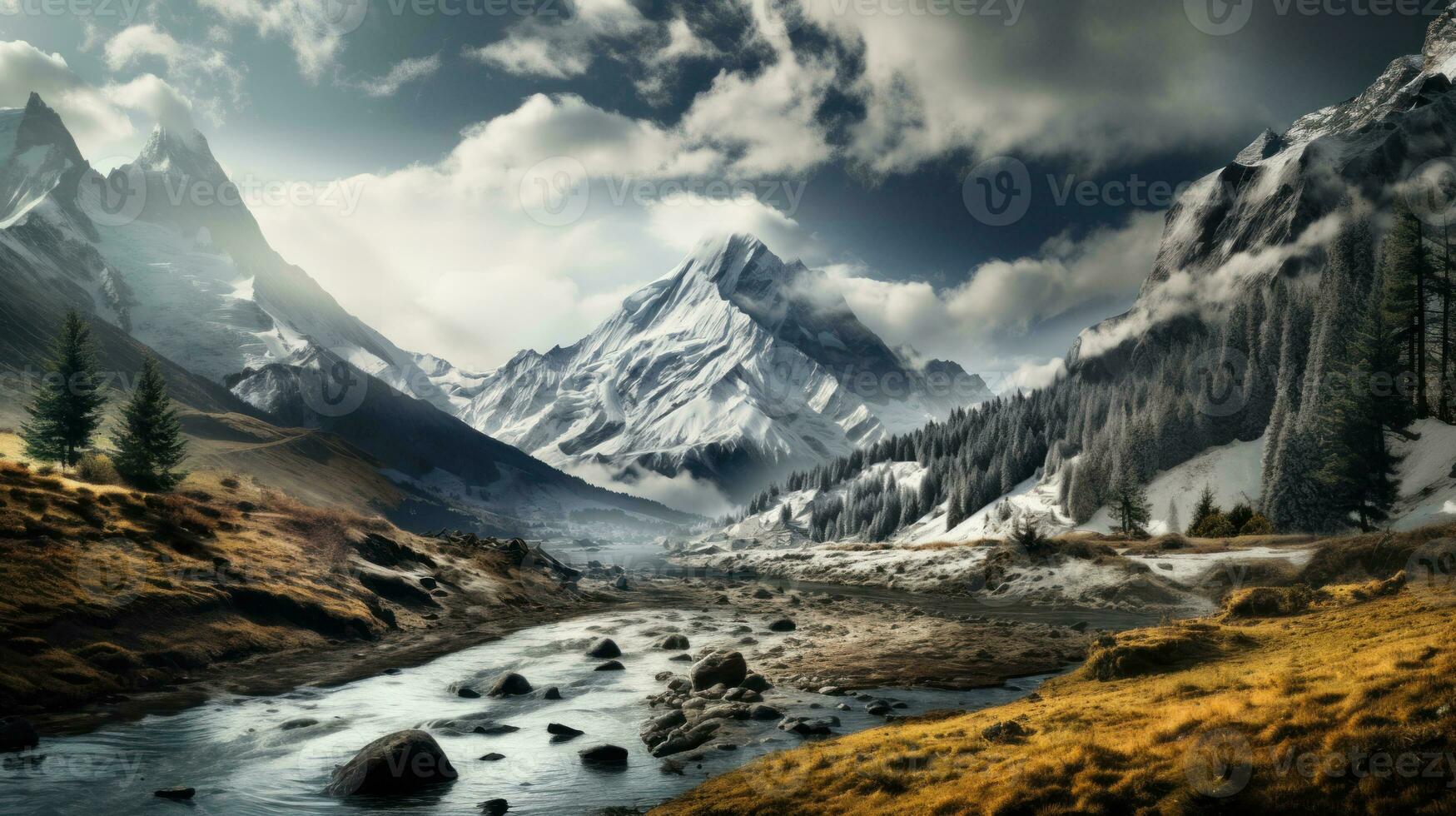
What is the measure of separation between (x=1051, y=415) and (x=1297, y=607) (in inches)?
6960

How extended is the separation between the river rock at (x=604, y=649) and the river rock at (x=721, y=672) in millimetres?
11049

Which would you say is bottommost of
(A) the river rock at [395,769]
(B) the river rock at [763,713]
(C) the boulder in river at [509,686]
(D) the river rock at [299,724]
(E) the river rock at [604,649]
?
(E) the river rock at [604,649]

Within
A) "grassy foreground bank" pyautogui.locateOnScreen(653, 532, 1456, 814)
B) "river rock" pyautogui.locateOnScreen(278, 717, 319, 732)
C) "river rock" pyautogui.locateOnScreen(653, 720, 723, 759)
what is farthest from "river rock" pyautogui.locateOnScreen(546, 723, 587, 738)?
"river rock" pyautogui.locateOnScreen(278, 717, 319, 732)

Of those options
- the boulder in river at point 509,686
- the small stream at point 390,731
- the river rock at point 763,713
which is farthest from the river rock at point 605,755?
the boulder in river at point 509,686

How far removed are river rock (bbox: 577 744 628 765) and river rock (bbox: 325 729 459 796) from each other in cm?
387

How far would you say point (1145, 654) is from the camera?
22.7 meters

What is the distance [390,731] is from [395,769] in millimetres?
6691

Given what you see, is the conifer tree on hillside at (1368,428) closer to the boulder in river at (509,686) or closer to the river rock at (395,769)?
the boulder in river at (509,686)

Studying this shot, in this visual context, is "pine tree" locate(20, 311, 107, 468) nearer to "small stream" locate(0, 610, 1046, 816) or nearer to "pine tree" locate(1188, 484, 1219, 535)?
"small stream" locate(0, 610, 1046, 816)

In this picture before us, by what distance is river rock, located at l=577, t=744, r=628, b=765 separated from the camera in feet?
64.5

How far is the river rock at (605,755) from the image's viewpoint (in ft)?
64.5

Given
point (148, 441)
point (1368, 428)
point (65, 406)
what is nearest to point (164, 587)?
point (148, 441)

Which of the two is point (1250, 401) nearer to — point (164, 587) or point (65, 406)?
point (164, 587)

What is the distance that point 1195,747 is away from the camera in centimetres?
1300
